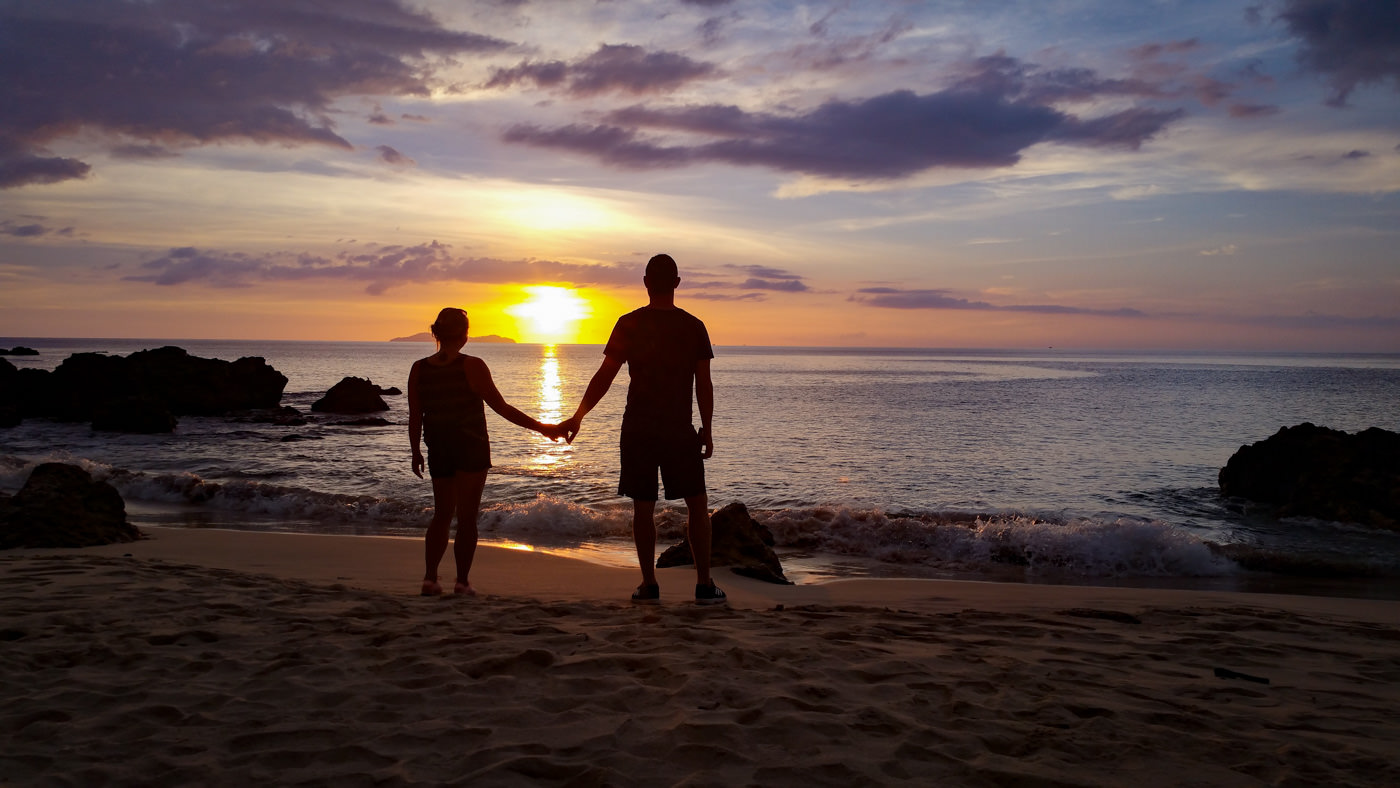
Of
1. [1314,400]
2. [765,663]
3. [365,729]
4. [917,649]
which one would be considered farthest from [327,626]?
[1314,400]

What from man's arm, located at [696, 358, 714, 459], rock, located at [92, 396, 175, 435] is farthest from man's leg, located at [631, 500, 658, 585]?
rock, located at [92, 396, 175, 435]

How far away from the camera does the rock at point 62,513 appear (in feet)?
26.8

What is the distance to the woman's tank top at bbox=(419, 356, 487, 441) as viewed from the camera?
20.4ft

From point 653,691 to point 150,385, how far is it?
36.6m

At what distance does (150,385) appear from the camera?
32.5 m

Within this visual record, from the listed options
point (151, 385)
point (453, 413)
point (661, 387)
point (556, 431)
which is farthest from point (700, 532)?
point (151, 385)

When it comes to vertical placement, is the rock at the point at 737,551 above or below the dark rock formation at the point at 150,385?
below

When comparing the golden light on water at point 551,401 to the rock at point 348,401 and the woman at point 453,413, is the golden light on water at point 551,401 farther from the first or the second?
the woman at point 453,413

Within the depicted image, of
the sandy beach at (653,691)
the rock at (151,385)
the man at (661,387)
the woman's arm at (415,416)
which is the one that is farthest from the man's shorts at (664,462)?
the rock at (151,385)

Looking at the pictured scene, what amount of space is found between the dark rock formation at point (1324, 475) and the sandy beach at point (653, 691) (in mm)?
8563

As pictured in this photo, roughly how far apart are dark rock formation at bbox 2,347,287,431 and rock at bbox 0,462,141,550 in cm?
2305

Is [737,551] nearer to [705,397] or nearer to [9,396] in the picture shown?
[705,397]

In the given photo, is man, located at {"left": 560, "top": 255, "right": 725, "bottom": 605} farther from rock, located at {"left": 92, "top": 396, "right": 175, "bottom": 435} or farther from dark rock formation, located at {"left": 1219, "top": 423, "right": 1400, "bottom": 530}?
rock, located at {"left": 92, "top": 396, "right": 175, "bottom": 435}

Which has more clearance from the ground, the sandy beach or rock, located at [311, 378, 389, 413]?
rock, located at [311, 378, 389, 413]
